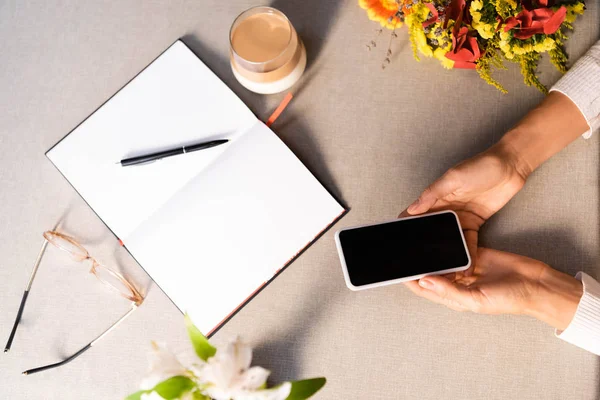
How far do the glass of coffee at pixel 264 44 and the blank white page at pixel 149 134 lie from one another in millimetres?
73

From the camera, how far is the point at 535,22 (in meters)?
0.69

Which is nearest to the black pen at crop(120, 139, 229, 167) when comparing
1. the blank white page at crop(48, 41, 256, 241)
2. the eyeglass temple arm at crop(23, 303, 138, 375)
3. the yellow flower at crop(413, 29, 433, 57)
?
the blank white page at crop(48, 41, 256, 241)

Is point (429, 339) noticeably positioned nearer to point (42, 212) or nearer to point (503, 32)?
point (503, 32)

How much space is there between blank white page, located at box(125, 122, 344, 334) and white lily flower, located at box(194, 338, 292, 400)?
0.77 ft

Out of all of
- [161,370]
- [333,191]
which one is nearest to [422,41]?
[333,191]

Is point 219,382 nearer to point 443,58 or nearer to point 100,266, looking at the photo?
point 100,266

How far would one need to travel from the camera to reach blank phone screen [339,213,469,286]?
2.31ft

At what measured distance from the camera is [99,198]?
0.82 metres

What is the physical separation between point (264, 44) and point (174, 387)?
548 millimetres

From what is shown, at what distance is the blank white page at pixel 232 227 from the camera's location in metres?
0.77

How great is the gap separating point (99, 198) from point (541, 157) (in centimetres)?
75

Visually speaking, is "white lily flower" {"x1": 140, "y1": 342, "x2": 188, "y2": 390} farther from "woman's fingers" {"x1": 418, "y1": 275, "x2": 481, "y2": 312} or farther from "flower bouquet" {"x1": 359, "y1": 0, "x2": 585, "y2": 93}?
"flower bouquet" {"x1": 359, "y1": 0, "x2": 585, "y2": 93}

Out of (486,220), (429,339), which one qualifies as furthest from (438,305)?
(486,220)

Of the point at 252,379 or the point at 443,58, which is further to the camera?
the point at 443,58
